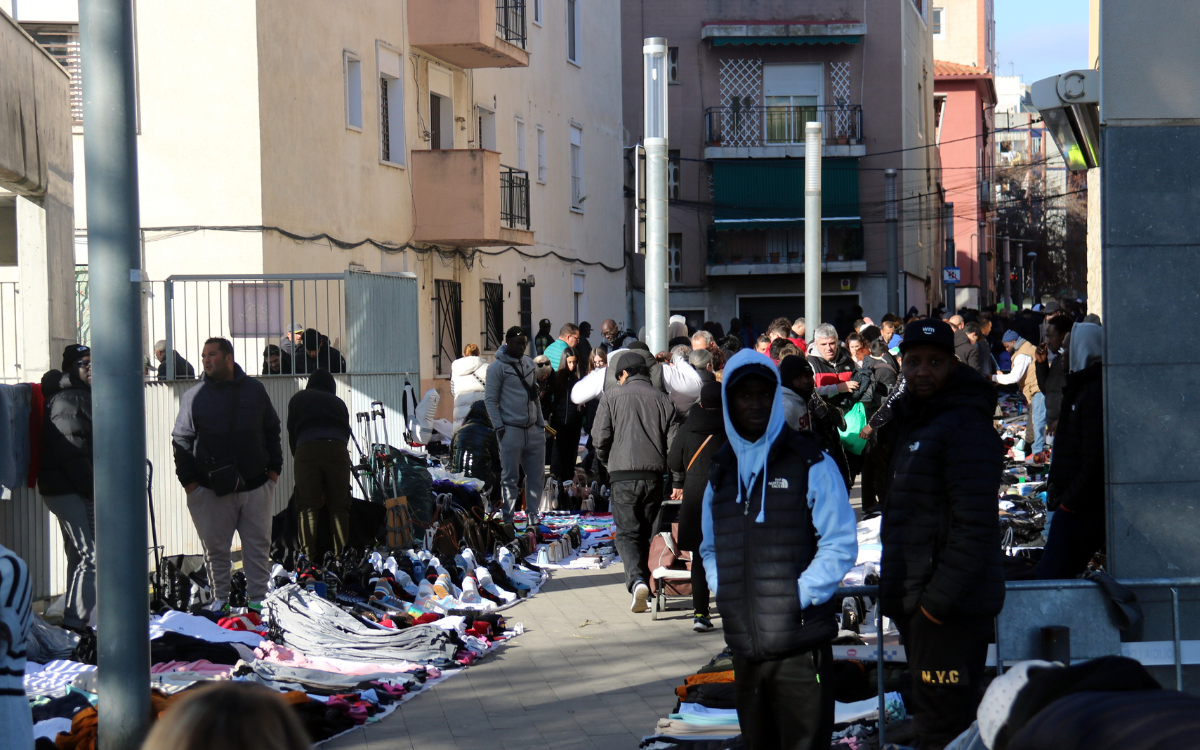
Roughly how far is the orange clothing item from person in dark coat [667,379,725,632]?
55.7 inches

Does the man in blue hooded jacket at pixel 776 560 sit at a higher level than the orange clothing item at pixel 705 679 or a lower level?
higher

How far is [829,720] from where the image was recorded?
4.72 meters

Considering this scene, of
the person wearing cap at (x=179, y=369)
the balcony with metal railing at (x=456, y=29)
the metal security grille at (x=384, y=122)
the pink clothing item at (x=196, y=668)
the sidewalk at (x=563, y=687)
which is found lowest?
the sidewalk at (x=563, y=687)

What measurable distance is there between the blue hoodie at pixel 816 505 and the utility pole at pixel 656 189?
8.51 m

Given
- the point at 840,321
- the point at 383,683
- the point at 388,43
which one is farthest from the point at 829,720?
the point at 840,321

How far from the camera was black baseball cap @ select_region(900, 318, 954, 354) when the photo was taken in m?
4.86

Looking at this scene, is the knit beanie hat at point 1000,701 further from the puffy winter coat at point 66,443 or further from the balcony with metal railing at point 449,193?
the balcony with metal railing at point 449,193

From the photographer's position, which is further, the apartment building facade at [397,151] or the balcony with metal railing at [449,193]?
the balcony with metal railing at [449,193]

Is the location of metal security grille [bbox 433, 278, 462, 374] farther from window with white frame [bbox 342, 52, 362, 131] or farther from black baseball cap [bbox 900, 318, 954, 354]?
black baseball cap [bbox 900, 318, 954, 354]

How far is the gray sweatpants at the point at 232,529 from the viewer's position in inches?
390

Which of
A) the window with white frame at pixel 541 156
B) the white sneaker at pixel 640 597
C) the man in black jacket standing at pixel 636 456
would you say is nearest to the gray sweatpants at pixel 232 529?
the man in black jacket standing at pixel 636 456

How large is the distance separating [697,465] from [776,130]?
3420 cm

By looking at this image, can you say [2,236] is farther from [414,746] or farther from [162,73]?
[414,746]

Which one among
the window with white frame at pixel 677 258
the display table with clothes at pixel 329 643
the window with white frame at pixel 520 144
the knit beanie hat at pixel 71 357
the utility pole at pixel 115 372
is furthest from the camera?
the window with white frame at pixel 677 258
